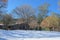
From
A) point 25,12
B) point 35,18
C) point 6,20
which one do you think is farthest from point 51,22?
point 6,20

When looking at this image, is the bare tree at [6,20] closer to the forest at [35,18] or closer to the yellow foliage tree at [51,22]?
the forest at [35,18]

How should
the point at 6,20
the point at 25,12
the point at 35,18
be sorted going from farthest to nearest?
the point at 35,18
the point at 25,12
the point at 6,20

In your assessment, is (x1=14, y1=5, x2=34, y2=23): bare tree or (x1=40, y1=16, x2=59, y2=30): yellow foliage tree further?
(x1=40, y1=16, x2=59, y2=30): yellow foliage tree

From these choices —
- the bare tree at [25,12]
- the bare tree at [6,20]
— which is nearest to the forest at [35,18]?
the bare tree at [25,12]

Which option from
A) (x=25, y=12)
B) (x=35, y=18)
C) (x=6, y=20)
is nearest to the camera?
→ (x=6, y=20)

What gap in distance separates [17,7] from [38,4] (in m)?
0.95

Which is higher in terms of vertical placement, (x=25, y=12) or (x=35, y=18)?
(x=25, y=12)

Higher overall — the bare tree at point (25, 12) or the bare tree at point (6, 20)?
the bare tree at point (25, 12)

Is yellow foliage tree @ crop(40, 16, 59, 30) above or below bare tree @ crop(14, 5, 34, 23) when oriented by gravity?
below

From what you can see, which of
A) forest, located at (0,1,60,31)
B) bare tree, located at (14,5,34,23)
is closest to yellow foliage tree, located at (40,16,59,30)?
forest, located at (0,1,60,31)

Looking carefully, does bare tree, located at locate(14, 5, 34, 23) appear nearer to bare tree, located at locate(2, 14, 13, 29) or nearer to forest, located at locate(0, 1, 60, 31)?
forest, located at locate(0, 1, 60, 31)

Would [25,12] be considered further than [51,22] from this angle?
No

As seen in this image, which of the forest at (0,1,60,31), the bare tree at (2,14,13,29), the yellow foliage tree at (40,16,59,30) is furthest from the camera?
the yellow foliage tree at (40,16,59,30)

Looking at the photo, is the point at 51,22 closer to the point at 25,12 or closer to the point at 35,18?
the point at 35,18
